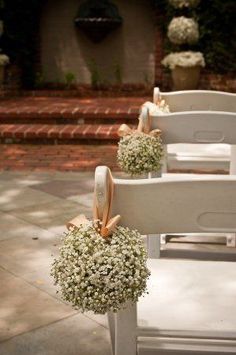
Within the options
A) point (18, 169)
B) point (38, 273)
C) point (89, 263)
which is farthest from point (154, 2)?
point (89, 263)

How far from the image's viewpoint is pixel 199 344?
156 centimetres

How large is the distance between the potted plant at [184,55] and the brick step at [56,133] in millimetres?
2221

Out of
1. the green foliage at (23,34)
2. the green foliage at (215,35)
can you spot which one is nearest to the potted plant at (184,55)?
Result: the green foliage at (215,35)

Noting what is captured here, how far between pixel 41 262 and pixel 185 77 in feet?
20.5

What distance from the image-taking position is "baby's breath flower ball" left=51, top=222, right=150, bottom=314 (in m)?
1.33

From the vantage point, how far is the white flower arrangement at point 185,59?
8.56 meters

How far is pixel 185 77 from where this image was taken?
28.8 ft

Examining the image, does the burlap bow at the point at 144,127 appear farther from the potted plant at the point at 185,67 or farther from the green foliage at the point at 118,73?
the green foliage at the point at 118,73

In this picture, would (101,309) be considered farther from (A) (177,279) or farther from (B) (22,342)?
(B) (22,342)

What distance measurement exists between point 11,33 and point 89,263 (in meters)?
8.60

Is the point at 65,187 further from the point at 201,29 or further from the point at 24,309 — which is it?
the point at 201,29

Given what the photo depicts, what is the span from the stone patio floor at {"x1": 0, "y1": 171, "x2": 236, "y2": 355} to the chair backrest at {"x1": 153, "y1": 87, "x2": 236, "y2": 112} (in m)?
0.98

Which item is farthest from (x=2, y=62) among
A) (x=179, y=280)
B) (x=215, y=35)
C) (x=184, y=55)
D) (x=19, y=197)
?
(x=179, y=280)

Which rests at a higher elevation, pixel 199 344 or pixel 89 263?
pixel 89 263
